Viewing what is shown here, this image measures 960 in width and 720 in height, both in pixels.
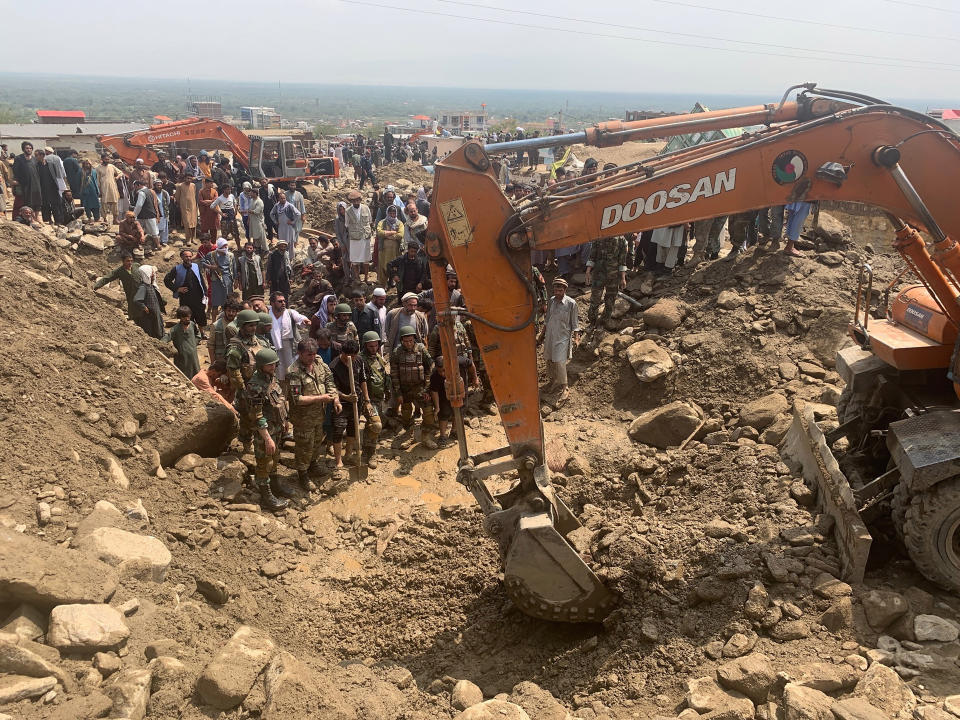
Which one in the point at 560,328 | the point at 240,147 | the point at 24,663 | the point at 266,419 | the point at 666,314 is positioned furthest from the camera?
the point at 240,147

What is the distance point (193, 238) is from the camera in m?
16.6

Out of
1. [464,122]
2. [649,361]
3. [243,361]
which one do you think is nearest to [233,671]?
[243,361]

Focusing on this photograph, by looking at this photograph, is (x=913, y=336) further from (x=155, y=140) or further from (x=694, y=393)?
(x=155, y=140)

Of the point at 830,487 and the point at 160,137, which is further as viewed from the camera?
the point at 160,137

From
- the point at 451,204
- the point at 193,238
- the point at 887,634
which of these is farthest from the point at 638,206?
the point at 193,238

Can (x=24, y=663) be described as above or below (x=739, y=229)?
below

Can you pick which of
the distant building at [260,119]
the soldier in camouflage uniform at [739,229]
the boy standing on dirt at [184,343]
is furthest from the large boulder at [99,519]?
the distant building at [260,119]

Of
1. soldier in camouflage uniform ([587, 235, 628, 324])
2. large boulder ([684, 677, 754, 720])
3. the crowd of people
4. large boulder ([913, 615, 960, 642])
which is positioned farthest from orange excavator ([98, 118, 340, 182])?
large boulder ([913, 615, 960, 642])

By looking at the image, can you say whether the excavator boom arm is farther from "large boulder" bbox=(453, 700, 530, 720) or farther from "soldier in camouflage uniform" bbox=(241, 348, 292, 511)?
"large boulder" bbox=(453, 700, 530, 720)

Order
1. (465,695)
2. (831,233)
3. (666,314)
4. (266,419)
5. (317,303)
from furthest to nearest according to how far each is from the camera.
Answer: (317,303)
(831,233)
(666,314)
(266,419)
(465,695)

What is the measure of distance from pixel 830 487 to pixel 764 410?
2377 millimetres

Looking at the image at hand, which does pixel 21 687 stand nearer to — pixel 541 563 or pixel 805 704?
pixel 541 563

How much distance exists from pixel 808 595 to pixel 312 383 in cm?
481

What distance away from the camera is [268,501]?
24.2 ft
